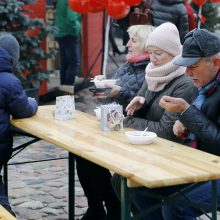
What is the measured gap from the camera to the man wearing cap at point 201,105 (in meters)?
4.10

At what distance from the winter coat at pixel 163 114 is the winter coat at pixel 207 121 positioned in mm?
438

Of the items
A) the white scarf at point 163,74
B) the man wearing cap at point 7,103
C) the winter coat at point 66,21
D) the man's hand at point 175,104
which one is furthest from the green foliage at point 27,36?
the man's hand at point 175,104

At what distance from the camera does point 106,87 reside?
5.62m

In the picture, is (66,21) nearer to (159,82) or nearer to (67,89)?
(67,89)

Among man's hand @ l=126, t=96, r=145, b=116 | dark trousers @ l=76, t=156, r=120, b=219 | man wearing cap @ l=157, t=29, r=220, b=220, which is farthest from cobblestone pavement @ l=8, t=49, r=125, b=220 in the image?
man wearing cap @ l=157, t=29, r=220, b=220

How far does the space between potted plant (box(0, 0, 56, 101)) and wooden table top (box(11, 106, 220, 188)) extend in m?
3.88

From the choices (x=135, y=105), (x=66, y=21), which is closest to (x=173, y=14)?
(x=66, y=21)

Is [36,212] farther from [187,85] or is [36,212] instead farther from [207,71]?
Result: [207,71]

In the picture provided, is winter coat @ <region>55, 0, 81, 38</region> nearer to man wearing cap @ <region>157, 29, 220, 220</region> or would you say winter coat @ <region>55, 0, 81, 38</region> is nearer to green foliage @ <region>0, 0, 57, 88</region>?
green foliage @ <region>0, 0, 57, 88</region>

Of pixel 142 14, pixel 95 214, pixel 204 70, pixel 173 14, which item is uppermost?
pixel 204 70

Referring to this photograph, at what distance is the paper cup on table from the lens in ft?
16.7

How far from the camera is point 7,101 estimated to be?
493 cm

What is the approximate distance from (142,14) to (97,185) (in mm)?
5533

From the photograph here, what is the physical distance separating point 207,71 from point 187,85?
536 millimetres
